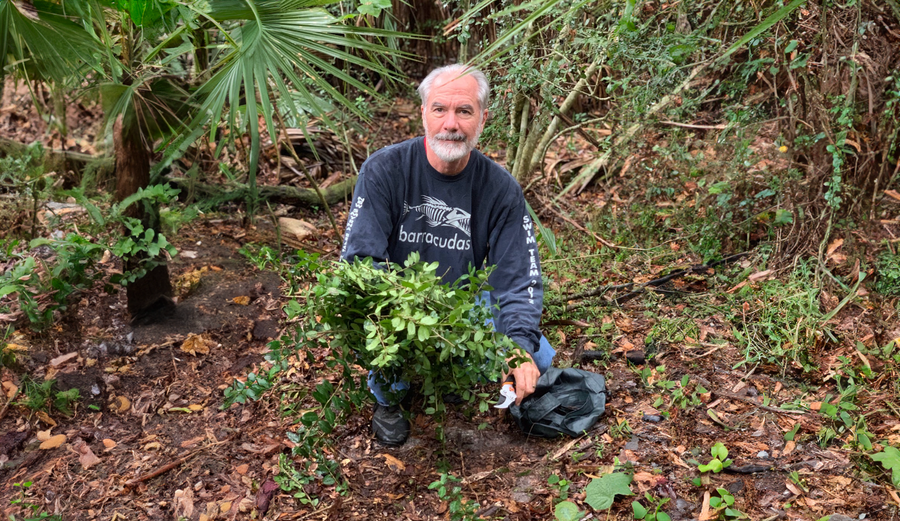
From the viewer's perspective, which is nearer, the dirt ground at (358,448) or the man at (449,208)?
the dirt ground at (358,448)

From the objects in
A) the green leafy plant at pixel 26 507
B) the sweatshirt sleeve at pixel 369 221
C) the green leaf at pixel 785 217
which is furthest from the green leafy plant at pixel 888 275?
the green leafy plant at pixel 26 507

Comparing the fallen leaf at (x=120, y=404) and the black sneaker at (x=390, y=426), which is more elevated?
the black sneaker at (x=390, y=426)

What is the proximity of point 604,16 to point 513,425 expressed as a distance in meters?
2.47

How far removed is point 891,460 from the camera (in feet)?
7.77

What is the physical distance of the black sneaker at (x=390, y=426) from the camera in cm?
288

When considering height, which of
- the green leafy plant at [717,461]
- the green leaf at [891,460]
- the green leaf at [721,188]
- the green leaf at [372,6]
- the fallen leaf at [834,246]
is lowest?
the green leafy plant at [717,461]

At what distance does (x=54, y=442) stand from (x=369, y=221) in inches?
67.0

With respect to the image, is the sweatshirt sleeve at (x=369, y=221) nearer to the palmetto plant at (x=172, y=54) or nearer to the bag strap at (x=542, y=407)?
the palmetto plant at (x=172, y=54)

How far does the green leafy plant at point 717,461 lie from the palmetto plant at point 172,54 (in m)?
2.03

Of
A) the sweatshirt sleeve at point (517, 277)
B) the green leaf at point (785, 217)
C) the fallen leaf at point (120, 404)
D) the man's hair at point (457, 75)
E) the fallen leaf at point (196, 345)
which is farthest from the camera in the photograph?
the green leaf at point (785, 217)

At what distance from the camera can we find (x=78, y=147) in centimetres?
628

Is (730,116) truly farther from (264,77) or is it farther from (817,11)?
(264,77)

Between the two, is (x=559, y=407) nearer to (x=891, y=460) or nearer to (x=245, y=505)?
(x=891, y=460)

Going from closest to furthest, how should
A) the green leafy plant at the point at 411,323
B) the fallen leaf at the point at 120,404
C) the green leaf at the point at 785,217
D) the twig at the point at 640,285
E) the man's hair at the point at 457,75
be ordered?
the green leafy plant at the point at 411,323 → the man's hair at the point at 457,75 → the fallen leaf at the point at 120,404 → the green leaf at the point at 785,217 → the twig at the point at 640,285
